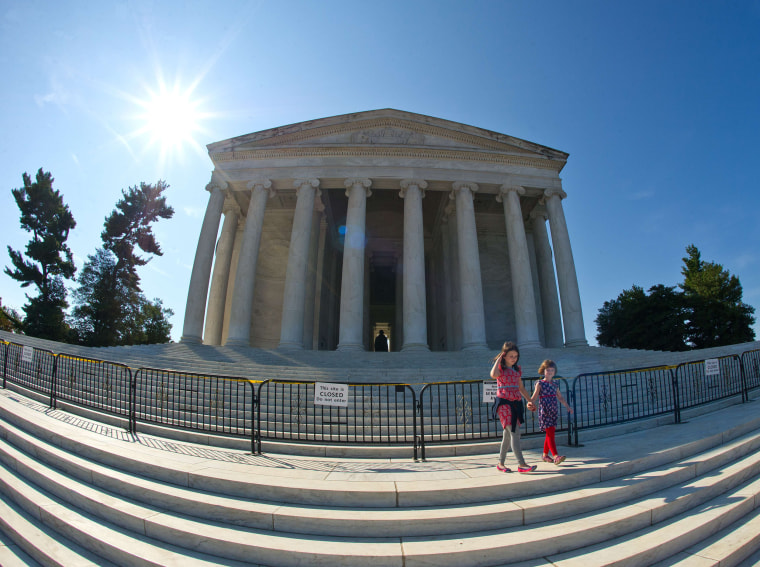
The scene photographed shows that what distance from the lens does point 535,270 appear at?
2812 cm

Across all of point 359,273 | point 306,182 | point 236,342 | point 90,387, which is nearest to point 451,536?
point 90,387

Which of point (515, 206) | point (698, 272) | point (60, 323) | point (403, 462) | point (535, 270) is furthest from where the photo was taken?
point (698, 272)

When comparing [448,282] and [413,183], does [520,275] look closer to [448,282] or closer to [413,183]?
[448,282]

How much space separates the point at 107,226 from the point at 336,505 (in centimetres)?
4183

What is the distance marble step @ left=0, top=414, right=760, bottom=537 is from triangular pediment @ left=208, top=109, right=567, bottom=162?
21.4 metres

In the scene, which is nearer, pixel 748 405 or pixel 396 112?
pixel 748 405

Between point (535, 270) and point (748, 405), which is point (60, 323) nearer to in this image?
point (535, 270)

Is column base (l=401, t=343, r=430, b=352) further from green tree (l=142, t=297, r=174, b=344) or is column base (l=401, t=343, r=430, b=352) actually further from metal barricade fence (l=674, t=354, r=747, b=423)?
green tree (l=142, t=297, r=174, b=344)

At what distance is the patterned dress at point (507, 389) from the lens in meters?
6.16

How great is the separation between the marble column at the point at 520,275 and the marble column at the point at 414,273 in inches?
208

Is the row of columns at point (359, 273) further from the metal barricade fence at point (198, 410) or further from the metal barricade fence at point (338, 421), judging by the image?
the metal barricade fence at point (198, 410)

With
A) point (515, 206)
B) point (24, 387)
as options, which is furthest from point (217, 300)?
point (515, 206)

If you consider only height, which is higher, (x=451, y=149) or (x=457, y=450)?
(x=451, y=149)

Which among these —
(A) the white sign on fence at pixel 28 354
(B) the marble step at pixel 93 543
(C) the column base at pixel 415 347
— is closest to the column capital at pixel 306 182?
(C) the column base at pixel 415 347
